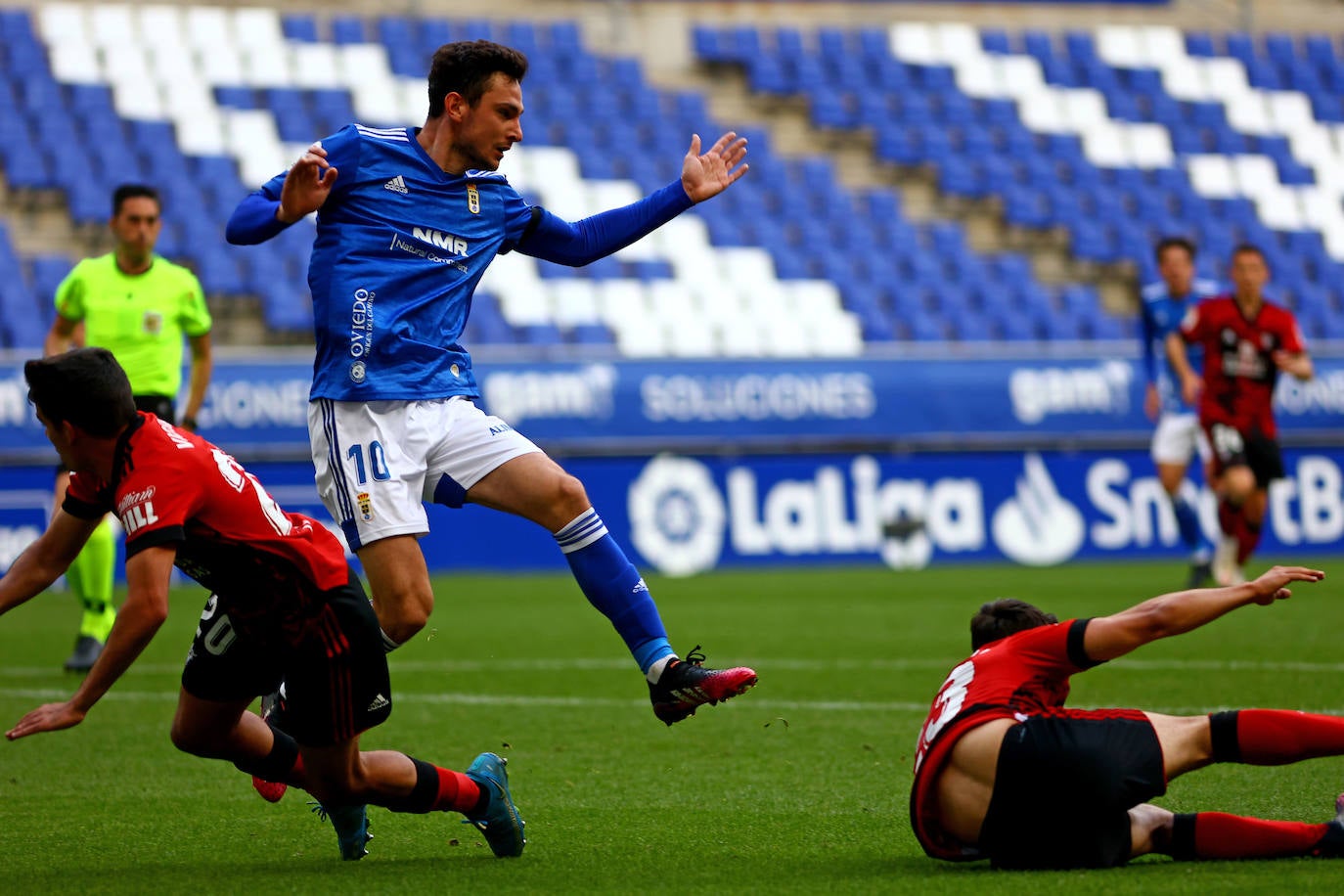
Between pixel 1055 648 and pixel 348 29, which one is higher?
pixel 348 29

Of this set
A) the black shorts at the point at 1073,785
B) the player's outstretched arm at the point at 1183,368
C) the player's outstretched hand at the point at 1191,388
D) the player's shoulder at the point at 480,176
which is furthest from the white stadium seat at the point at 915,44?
the black shorts at the point at 1073,785

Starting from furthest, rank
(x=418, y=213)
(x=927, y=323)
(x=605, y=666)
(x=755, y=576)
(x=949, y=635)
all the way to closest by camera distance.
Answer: (x=927, y=323) → (x=755, y=576) → (x=949, y=635) → (x=605, y=666) → (x=418, y=213)

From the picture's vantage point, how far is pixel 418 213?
5473 mm

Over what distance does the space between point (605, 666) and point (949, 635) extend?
2125 mm

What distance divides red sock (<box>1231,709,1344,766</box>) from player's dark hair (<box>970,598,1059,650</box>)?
54cm

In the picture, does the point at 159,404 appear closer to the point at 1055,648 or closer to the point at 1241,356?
the point at 1055,648

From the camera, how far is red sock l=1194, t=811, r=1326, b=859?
4160 millimetres

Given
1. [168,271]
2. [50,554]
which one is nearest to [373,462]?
[50,554]

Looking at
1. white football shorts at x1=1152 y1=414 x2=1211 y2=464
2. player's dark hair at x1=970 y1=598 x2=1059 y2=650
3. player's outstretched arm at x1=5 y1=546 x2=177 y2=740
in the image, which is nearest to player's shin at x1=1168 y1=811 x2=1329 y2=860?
player's dark hair at x1=970 y1=598 x2=1059 y2=650

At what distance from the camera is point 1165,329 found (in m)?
14.2

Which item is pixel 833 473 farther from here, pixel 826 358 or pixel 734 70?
pixel 734 70

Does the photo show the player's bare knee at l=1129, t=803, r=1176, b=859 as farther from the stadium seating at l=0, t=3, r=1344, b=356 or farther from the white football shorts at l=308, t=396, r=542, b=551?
the stadium seating at l=0, t=3, r=1344, b=356

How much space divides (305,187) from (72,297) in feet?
15.0

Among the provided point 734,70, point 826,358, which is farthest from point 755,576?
point 734,70
